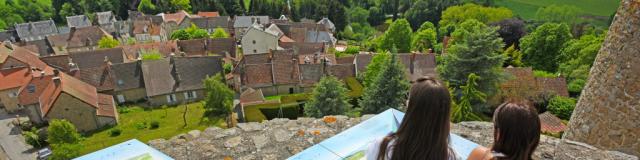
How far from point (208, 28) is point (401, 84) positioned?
4550 cm

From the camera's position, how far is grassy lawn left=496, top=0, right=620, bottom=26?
5431 centimetres

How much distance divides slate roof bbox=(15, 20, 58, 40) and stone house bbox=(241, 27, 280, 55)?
115ft

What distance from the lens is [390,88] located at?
16516 mm

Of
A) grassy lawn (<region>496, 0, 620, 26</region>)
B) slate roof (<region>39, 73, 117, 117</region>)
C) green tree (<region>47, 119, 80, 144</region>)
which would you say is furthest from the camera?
grassy lawn (<region>496, 0, 620, 26</region>)

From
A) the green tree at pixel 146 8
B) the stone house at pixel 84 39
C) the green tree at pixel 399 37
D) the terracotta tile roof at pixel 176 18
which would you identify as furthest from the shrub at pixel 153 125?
the green tree at pixel 146 8

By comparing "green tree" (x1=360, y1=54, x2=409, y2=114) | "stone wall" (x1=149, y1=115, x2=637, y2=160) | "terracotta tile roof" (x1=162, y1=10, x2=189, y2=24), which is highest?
"terracotta tile roof" (x1=162, y1=10, x2=189, y2=24)

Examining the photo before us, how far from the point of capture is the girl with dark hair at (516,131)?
2629 millimetres

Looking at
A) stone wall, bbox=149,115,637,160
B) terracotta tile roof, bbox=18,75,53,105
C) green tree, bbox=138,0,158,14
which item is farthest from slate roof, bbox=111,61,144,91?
green tree, bbox=138,0,158,14

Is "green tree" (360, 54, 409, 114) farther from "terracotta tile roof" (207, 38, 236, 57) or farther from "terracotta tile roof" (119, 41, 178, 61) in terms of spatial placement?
"terracotta tile roof" (119, 41, 178, 61)

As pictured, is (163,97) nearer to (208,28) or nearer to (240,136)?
Answer: (240,136)

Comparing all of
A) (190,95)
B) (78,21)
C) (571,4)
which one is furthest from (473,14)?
(78,21)

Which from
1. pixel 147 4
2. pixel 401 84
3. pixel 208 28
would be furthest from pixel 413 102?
pixel 147 4

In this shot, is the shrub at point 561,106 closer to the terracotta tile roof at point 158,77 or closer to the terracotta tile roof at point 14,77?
the terracotta tile roof at point 158,77

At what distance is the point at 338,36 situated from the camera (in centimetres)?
6147
